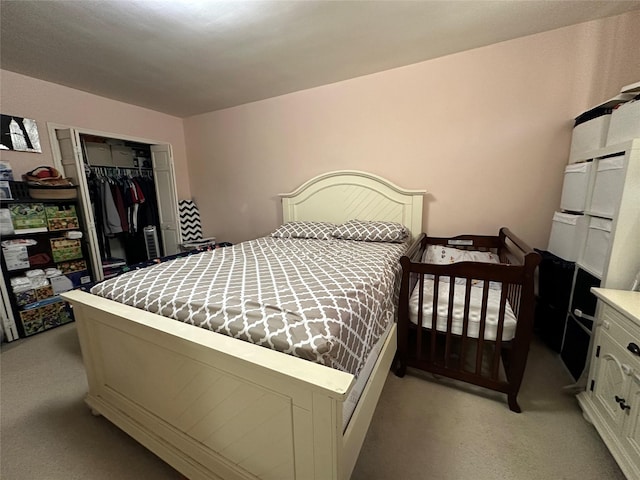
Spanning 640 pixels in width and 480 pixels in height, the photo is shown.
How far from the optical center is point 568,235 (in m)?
1.74

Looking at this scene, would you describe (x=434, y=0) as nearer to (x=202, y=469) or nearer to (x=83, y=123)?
(x=202, y=469)

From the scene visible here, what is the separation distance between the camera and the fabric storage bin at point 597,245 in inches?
53.6

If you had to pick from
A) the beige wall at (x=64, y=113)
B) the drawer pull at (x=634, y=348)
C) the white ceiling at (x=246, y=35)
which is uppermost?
the white ceiling at (x=246, y=35)

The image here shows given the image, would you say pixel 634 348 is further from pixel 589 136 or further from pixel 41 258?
pixel 41 258

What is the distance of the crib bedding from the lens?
0.90 metres

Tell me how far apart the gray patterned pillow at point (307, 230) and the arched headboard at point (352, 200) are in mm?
250

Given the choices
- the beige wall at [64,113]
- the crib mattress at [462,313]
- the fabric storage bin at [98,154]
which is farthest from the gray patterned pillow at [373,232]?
the fabric storage bin at [98,154]

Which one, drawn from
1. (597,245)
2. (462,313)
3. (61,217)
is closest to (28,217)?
(61,217)

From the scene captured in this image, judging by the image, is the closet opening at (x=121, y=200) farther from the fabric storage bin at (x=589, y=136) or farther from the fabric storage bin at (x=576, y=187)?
the fabric storage bin at (x=589, y=136)

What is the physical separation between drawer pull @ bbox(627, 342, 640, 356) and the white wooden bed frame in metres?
0.98

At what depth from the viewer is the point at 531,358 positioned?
1.86m

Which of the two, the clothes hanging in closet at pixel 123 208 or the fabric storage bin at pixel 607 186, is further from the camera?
the clothes hanging in closet at pixel 123 208

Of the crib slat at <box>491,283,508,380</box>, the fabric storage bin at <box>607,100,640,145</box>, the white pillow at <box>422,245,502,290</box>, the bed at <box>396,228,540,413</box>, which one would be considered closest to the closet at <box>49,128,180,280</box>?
the bed at <box>396,228,540,413</box>

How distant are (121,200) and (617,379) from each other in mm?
4578
